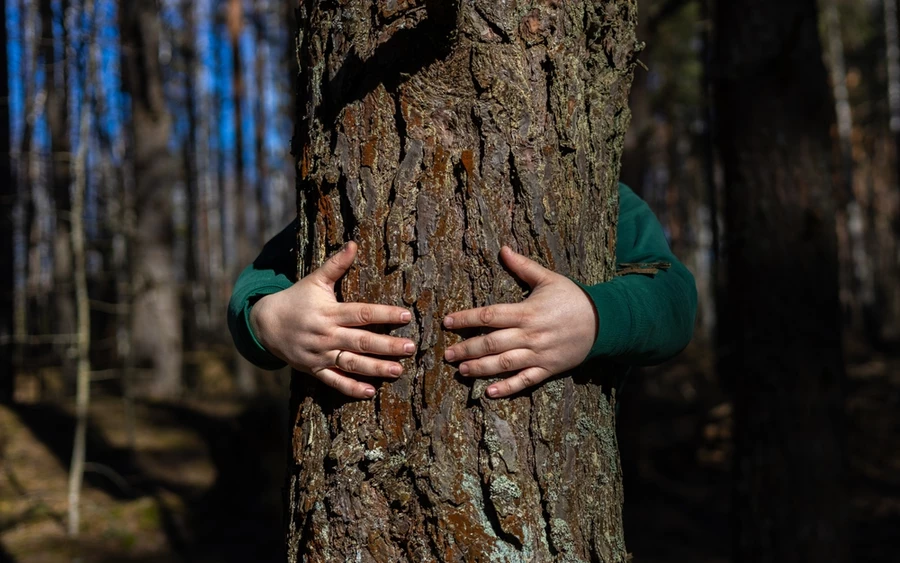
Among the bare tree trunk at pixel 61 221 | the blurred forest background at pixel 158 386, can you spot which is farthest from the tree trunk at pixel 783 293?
the bare tree trunk at pixel 61 221

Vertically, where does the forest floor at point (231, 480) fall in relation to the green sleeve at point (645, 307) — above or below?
below

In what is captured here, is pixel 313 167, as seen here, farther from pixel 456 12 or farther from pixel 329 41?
pixel 456 12

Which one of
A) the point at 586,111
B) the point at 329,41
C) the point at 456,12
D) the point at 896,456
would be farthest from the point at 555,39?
the point at 896,456

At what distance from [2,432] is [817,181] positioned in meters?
7.60

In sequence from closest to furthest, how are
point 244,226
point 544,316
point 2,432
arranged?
point 544,316 < point 2,432 < point 244,226

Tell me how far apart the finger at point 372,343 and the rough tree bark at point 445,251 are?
4 cm

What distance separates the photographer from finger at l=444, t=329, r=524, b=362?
58.9 inches

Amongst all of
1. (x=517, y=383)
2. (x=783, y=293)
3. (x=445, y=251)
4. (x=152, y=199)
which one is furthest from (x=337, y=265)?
(x=152, y=199)

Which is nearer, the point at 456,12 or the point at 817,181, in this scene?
the point at 456,12

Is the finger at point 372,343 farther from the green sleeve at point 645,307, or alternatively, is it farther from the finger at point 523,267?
the green sleeve at point 645,307

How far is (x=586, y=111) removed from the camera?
1.67 m

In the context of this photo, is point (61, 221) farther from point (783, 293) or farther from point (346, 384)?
point (346, 384)

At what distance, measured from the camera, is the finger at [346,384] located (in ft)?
5.08

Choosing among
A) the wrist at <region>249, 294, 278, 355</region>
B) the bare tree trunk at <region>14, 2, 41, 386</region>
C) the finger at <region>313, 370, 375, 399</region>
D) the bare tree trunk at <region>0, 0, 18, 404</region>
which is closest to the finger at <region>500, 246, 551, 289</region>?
the finger at <region>313, 370, 375, 399</region>
